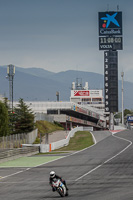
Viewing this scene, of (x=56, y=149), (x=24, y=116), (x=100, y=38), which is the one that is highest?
(x=100, y=38)

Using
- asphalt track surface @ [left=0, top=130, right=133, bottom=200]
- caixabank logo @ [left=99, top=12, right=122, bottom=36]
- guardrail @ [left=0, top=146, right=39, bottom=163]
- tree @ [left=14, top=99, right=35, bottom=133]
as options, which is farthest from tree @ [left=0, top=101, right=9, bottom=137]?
caixabank logo @ [left=99, top=12, right=122, bottom=36]

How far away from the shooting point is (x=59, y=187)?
20.7 metres

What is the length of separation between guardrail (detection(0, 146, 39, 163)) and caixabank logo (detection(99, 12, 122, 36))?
197 ft

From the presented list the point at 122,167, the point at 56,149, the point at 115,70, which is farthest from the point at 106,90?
the point at 122,167

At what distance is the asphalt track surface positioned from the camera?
2117 cm

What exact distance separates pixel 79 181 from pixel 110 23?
8591 centimetres

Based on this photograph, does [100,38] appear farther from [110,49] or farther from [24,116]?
[24,116]

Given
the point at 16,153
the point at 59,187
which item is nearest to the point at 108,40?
the point at 16,153

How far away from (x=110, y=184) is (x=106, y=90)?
278ft

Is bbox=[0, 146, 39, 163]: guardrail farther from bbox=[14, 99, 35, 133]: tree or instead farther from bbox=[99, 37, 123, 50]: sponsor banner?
bbox=[99, 37, 123, 50]: sponsor banner

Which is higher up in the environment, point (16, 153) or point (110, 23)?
point (110, 23)

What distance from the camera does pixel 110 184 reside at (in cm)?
2462

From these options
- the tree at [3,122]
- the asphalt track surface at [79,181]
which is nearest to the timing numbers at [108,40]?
the tree at [3,122]

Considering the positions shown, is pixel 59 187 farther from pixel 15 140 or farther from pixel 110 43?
pixel 110 43
